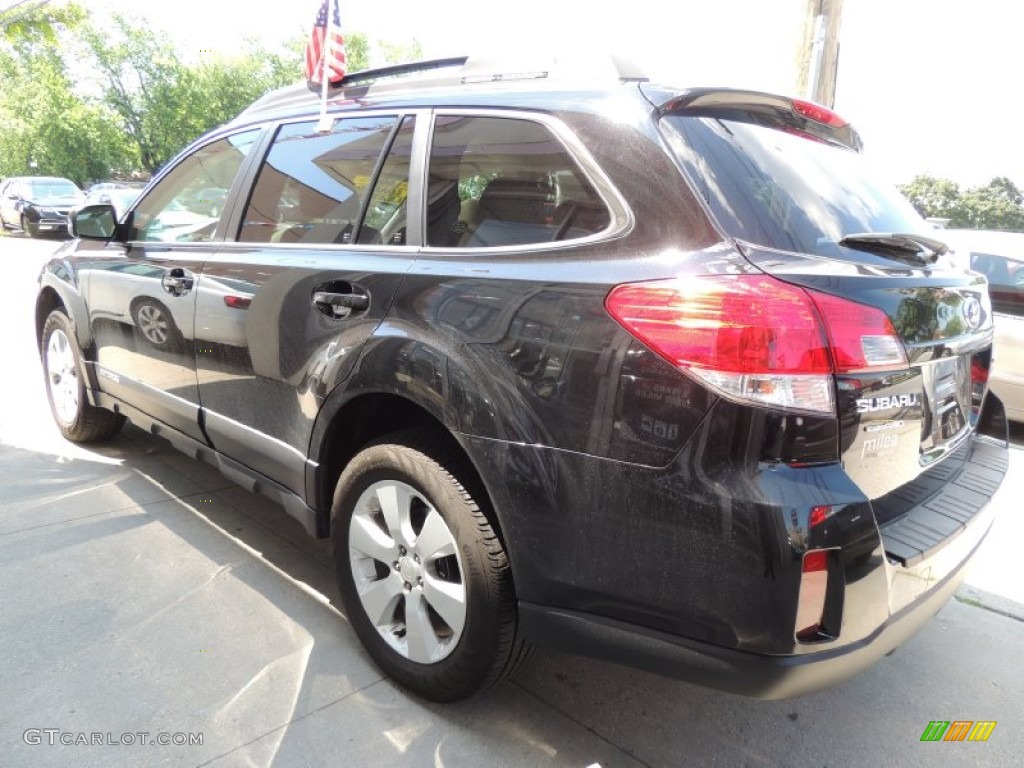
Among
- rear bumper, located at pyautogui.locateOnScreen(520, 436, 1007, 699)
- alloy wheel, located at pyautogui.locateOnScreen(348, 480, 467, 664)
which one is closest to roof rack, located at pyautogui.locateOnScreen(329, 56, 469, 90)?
alloy wheel, located at pyautogui.locateOnScreen(348, 480, 467, 664)

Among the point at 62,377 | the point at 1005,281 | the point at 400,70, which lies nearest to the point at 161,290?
the point at 400,70

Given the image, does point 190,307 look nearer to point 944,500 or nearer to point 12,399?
point 944,500

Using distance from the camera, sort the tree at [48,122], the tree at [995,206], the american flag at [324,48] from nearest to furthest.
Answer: the american flag at [324,48] < the tree at [995,206] < the tree at [48,122]

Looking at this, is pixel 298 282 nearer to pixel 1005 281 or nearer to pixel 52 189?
pixel 1005 281

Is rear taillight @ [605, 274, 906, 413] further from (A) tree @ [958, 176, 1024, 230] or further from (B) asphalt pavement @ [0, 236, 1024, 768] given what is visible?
(A) tree @ [958, 176, 1024, 230]

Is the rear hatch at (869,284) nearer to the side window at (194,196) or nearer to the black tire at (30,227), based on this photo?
the side window at (194,196)

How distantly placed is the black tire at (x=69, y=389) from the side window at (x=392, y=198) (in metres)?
2.55

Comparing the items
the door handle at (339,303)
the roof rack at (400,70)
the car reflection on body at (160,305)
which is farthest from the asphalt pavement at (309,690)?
the roof rack at (400,70)

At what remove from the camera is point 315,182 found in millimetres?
2793

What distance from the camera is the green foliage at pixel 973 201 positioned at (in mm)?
25062

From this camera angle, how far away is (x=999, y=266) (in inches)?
220

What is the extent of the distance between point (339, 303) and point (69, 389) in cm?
291

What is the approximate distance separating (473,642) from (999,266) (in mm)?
5452

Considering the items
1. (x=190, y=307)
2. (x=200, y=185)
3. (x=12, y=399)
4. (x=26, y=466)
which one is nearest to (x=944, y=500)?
(x=190, y=307)
